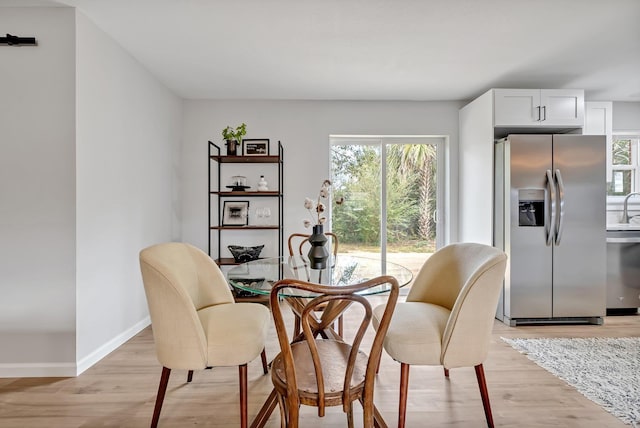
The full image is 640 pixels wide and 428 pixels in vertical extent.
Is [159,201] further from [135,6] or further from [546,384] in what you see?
[546,384]

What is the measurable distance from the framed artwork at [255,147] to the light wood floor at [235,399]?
237cm

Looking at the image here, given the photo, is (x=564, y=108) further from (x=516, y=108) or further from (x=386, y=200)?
(x=386, y=200)

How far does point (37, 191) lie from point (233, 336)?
1.74 metres

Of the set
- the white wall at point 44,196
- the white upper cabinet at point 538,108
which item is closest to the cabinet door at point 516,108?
the white upper cabinet at point 538,108

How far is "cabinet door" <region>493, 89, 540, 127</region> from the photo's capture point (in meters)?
3.42

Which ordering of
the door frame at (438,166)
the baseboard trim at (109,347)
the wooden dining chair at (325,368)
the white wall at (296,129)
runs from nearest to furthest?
the wooden dining chair at (325,368)
the baseboard trim at (109,347)
the white wall at (296,129)
the door frame at (438,166)

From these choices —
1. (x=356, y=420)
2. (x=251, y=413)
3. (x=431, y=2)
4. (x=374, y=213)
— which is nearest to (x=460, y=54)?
(x=431, y=2)

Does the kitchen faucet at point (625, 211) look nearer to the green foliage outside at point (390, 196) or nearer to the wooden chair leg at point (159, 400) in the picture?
the green foliage outside at point (390, 196)

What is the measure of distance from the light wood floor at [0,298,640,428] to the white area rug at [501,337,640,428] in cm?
10

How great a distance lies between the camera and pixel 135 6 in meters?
2.22

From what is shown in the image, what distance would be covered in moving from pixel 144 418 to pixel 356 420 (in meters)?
1.15

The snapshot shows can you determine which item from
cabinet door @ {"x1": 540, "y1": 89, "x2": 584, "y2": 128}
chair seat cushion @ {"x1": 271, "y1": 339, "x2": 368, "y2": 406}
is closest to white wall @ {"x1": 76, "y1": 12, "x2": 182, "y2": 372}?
chair seat cushion @ {"x1": 271, "y1": 339, "x2": 368, "y2": 406}

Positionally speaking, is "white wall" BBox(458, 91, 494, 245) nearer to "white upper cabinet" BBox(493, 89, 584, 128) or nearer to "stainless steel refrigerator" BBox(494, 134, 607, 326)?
"white upper cabinet" BBox(493, 89, 584, 128)

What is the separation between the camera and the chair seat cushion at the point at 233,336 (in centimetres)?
167
